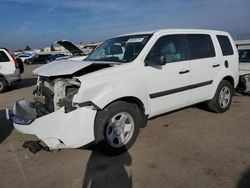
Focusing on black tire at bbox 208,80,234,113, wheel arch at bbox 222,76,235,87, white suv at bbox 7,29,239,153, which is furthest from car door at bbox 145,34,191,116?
wheel arch at bbox 222,76,235,87

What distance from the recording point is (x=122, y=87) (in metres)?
3.88

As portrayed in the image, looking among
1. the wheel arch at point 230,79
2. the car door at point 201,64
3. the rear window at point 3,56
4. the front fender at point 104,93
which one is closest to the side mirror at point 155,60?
the front fender at point 104,93

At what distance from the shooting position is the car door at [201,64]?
→ 5043mm

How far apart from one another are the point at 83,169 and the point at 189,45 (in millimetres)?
3035

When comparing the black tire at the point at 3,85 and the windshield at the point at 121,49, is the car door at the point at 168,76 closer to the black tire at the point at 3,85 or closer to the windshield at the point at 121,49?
the windshield at the point at 121,49

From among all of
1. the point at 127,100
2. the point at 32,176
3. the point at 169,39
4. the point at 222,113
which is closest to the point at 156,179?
the point at 127,100

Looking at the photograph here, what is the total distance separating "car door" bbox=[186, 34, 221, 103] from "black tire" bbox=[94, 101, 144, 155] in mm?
1502

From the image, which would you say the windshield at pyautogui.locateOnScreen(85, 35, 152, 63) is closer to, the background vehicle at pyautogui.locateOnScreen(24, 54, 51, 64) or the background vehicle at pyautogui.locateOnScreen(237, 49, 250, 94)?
the background vehicle at pyautogui.locateOnScreen(237, 49, 250, 94)

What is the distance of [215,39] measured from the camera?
5652 millimetres

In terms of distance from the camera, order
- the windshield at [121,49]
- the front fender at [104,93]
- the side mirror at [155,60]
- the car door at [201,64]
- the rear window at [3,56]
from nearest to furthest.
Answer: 1. the front fender at [104,93]
2. the side mirror at [155,60]
3. the windshield at [121,49]
4. the car door at [201,64]
5. the rear window at [3,56]

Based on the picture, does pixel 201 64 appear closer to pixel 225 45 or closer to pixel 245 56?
pixel 225 45

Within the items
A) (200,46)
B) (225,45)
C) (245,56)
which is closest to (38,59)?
(245,56)

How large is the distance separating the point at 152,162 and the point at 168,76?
5.02ft

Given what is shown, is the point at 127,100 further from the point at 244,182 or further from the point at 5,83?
the point at 5,83
